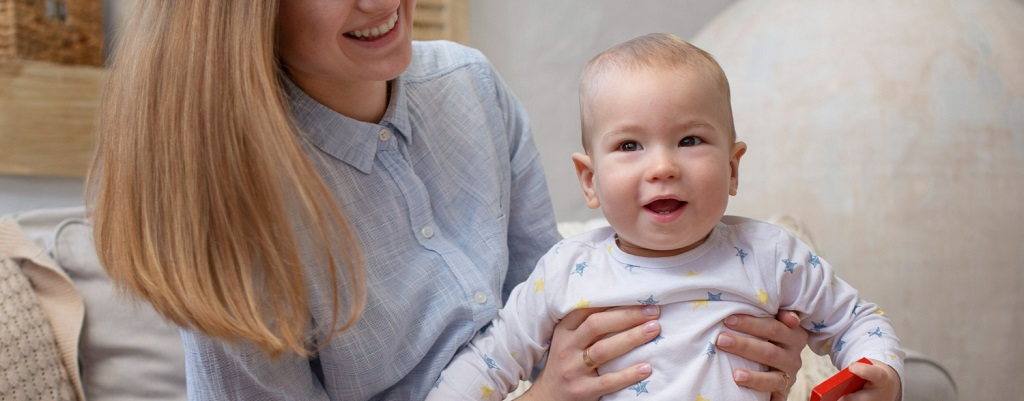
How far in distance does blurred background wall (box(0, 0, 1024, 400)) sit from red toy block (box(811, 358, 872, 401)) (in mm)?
996

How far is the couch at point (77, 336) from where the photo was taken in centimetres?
157

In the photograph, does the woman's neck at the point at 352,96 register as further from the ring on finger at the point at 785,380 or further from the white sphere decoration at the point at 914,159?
the white sphere decoration at the point at 914,159

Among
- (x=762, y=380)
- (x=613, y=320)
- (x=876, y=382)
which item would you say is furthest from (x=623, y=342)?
(x=876, y=382)

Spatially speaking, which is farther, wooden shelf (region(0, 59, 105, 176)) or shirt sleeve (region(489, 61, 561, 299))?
wooden shelf (region(0, 59, 105, 176))

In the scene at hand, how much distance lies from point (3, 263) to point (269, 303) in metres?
0.87

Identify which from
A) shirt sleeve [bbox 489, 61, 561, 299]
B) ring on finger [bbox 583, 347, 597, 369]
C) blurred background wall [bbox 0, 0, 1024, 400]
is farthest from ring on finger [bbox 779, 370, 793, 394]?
blurred background wall [bbox 0, 0, 1024, 400]

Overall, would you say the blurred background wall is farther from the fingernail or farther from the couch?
the fingernail

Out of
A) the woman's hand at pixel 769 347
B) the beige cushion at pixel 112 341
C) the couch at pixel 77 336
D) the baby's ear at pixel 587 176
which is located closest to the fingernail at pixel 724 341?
the woman's hand at pixel 769 347

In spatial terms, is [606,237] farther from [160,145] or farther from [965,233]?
[965,233]

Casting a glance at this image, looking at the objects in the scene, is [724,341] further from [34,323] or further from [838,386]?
[34,323]

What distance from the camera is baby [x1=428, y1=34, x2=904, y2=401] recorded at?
1.01 m

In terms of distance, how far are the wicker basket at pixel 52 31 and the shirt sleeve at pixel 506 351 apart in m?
1.36

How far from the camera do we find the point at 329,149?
1171 mm

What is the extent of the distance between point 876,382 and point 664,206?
290mm
